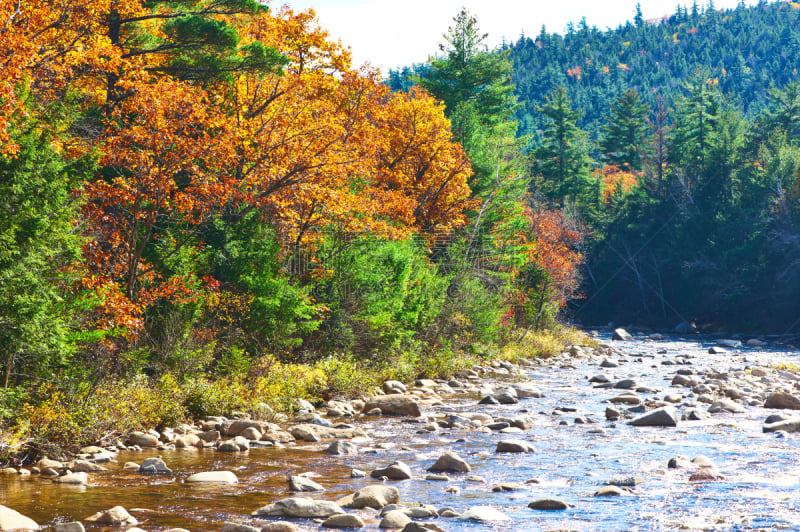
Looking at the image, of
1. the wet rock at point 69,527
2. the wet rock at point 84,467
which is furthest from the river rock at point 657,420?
the wet rock at point 69,527

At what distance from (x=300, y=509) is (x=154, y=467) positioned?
10.6 ft

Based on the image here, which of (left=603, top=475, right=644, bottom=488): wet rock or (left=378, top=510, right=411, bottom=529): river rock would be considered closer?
(left=378, top=510, right=411, bottom=529): river rock

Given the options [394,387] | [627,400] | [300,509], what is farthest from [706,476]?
[394,387]

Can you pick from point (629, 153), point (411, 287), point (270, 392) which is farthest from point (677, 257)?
point (270, 392)

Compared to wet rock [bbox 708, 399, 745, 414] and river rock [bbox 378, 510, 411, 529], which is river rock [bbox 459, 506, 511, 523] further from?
wet rock [bbox 708, 399, 745, 414]

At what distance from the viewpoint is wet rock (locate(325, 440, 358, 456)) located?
13008mm

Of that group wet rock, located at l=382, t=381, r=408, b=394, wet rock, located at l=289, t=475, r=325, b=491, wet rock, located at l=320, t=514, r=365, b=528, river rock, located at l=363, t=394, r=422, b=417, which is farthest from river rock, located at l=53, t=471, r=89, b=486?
wet rock, located at l=382, t=381, r=408, b=394

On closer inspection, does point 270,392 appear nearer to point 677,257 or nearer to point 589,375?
point 589,375

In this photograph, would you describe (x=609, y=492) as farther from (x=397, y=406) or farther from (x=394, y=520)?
(x=397, y=406)

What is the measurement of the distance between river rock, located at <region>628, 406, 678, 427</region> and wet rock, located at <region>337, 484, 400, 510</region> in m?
8.24

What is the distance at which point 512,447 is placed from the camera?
1324 centimetres

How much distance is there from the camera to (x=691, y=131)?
65.8m

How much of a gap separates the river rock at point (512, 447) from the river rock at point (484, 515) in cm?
418

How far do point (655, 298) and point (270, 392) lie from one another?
5363 cm
